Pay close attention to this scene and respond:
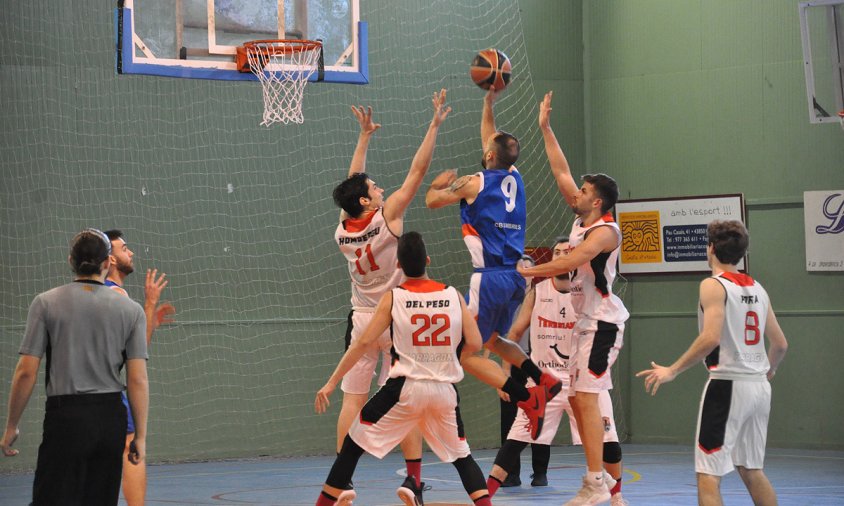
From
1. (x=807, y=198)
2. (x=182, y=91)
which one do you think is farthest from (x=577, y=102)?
(x=182, y=91)

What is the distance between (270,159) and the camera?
12.8 metres

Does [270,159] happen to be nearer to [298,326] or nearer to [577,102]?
[298,326]

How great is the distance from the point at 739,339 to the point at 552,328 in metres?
3.73

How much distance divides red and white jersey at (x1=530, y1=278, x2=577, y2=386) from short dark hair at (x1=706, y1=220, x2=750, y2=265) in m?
3.45

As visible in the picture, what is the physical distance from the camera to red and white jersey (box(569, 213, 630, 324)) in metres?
7.85

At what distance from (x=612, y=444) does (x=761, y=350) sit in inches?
87.0

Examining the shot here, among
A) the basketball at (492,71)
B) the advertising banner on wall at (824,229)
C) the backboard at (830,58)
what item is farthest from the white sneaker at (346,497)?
the advertising banner on wall at (824,229)

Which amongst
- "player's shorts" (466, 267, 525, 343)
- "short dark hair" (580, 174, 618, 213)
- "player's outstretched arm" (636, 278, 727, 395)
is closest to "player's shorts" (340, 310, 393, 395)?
"player's shorts" (466, 267, 525, 343)

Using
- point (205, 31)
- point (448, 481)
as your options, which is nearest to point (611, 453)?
point (448, 481)

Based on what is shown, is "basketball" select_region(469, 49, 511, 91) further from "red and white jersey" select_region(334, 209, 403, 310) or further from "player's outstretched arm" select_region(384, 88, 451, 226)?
"red and white jersey" select_region(334, 209, 403, 310)

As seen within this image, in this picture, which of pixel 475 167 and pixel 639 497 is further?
pixel 475 167

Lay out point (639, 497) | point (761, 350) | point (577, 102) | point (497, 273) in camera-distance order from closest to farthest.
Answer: point (761, 350) → point (497, 273) → point (639, 497) → point (577, 102)

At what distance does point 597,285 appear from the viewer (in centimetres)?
788

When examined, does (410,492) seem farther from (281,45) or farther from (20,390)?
(281,45)
